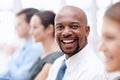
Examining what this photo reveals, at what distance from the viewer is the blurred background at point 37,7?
9.23 feet

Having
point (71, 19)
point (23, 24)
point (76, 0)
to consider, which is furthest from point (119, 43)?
point (76, 0)

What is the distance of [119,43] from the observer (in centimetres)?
112

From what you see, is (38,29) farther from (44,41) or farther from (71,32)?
(71,32)

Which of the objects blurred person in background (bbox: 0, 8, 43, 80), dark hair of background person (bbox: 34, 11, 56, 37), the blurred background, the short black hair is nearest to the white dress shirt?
dark hair of background person (bbox: 34, 11, 56, 37)

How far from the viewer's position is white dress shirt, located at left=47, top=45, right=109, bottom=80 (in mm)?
1465

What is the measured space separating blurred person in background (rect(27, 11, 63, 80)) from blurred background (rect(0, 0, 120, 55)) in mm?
512

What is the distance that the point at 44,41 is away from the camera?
233cm

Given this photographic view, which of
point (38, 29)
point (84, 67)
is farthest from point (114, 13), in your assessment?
point (38, 29)

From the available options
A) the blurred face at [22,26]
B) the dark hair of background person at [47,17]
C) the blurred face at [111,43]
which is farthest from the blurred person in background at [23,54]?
the blurred face at [111,43]

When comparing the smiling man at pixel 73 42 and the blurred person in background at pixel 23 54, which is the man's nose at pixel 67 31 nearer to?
the smiling man at pixel 73 42

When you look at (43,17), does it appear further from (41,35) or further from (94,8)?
(94,8)

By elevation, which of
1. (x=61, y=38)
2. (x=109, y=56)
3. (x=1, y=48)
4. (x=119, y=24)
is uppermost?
(x=119, y=24)

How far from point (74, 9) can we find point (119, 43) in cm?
50

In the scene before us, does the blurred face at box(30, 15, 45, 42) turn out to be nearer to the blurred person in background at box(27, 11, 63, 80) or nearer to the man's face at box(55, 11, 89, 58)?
the blurred person in background at box(27, 11, 63, 80)
